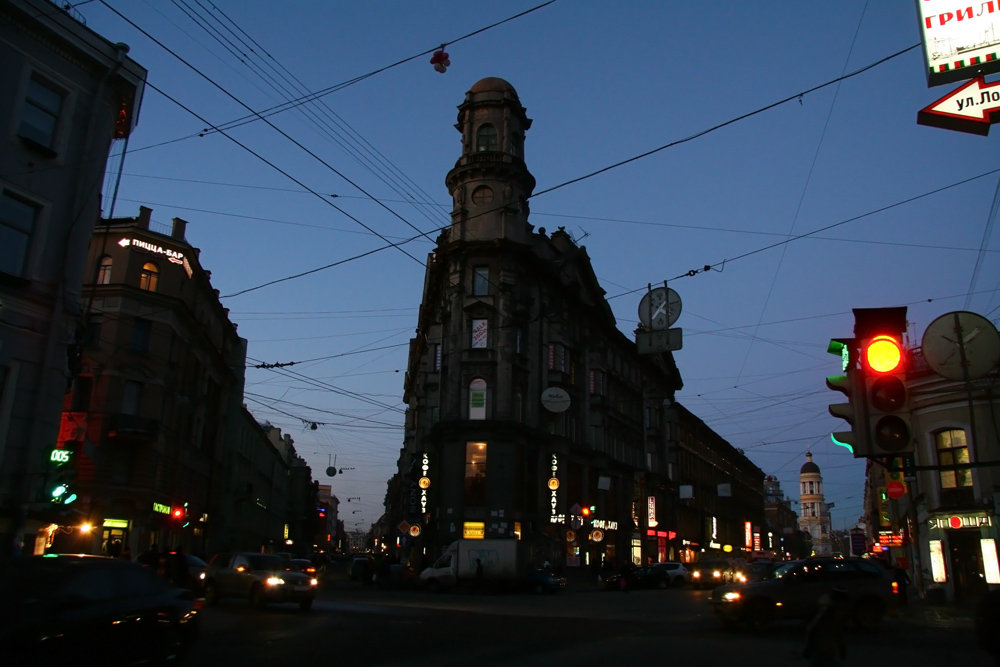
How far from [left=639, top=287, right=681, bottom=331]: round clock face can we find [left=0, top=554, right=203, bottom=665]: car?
1428cm

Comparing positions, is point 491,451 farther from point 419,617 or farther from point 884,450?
point 884,450

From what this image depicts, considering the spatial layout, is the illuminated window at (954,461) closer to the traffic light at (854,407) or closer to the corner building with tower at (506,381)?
the corner building with tower at (506,381)

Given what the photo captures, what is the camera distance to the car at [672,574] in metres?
43.6

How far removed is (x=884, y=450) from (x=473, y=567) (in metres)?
31.0

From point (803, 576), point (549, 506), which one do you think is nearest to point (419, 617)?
point (803, 576)

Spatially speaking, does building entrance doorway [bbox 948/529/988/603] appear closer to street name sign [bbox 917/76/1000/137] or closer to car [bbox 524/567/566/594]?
car [bbox 524/567/566/594]

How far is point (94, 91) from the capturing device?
21.3 meters

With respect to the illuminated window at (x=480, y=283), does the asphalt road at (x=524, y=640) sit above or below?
below

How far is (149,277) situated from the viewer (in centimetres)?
4069

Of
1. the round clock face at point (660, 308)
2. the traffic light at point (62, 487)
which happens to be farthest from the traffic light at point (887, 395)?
the traffic light at point (62, 487)

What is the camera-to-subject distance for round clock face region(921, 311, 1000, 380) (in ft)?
31.2

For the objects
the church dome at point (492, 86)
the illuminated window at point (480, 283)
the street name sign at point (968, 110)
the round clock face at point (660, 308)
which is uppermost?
the church dome at point (492, 86)

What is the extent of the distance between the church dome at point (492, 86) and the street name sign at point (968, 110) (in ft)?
140

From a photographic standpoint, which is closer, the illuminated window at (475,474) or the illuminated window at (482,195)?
the illuminated window at (475,474)
